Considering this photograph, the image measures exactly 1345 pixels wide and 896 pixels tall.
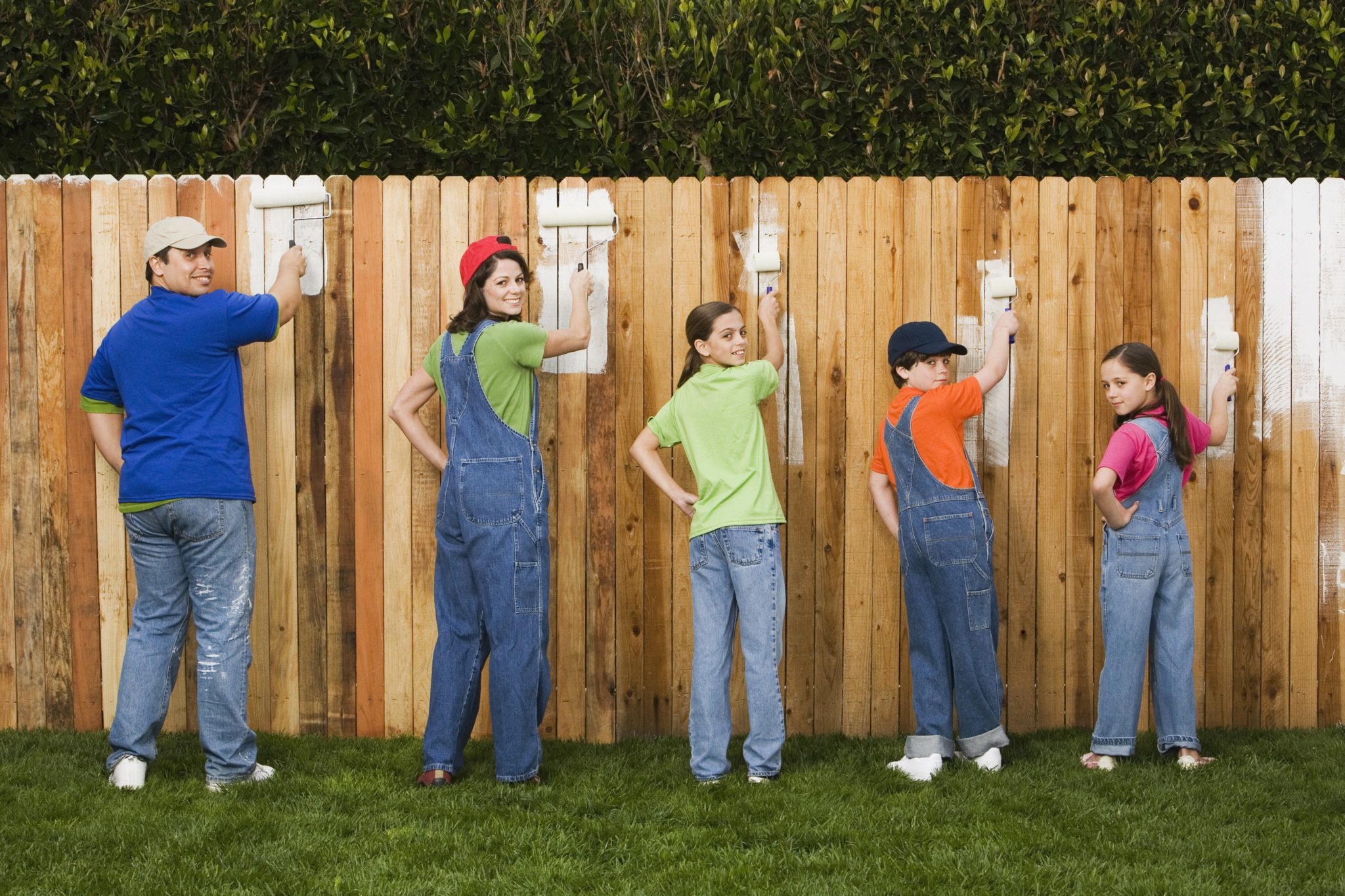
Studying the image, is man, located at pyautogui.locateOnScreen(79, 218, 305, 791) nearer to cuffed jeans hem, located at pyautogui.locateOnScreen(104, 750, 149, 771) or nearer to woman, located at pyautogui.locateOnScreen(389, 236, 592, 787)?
cuffed jeans hem, located at pyautogui.locateOnScreen(104, 750, 149, 771)

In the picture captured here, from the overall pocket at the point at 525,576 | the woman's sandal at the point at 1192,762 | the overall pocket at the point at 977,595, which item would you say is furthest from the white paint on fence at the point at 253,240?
the woman's sandal at the point at 1192,762

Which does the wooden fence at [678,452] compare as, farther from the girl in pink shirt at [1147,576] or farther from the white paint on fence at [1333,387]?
the girl in pink shirt at [1147,576]

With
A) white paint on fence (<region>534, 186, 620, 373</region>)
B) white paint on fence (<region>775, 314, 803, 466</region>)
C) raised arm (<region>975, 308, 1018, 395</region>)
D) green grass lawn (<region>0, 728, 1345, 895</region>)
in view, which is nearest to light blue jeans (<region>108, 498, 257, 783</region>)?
green grass lawn (<region>0, 728, 1345, 895</region>)

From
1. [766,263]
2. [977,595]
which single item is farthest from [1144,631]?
[766,263]

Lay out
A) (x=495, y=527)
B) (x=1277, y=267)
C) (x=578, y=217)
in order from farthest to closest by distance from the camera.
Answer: (x=1277, y=267) < (x=578, y=217) < (x=495, y=527)

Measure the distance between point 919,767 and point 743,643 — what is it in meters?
0.75

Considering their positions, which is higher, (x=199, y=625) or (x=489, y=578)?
(x=489, y=578)

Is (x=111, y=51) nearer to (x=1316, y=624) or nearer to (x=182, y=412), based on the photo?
(x=182, y=412)

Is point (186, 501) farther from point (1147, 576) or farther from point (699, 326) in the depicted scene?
point (1147, 576)

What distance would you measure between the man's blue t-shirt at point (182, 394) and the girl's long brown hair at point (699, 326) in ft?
4.82

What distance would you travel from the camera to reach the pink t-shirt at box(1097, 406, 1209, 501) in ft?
14.4

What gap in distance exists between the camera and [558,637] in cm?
507

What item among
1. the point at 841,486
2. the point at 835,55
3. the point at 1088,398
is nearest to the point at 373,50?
the point at 835,55

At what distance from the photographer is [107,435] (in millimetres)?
4664
